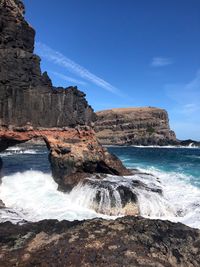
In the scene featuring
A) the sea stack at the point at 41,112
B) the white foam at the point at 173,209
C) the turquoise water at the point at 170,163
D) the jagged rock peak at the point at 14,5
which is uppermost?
the jagged rock peak at the point at 14,5

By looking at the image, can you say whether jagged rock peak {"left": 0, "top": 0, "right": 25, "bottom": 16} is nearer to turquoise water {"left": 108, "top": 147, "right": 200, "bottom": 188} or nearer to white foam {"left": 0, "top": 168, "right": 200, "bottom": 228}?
white foam {"left": 0, "top": 168, "right": 200, "bottom": 228}

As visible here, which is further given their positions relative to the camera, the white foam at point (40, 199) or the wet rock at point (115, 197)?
the wet rock at point (115, 197)

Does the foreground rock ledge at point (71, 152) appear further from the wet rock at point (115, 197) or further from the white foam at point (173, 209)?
the white foam at point (173, 209)

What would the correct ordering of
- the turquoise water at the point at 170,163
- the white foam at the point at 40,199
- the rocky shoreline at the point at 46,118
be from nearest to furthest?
the white foam at the point at 40,199 < the rocky shoreline at the point at 46,118 < the turquoise water at the point at 170,163

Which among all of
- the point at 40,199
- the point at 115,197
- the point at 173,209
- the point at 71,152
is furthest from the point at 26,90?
the point at 173,209

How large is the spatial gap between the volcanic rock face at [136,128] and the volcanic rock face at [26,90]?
11094 cm

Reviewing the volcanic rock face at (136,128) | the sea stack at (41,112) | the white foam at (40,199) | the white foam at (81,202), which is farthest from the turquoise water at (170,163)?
the volcanic rock face at (136,128)

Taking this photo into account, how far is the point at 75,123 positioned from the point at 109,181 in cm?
571

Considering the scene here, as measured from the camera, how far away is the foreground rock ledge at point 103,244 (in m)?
8.71

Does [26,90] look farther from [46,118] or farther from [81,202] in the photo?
[81,202]

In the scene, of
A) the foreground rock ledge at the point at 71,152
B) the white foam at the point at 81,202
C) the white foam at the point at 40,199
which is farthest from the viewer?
the foreground rock ledge at the point at 71,152

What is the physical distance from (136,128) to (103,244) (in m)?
141

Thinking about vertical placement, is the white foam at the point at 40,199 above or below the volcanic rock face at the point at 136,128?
below

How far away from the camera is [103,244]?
9.36 metres
